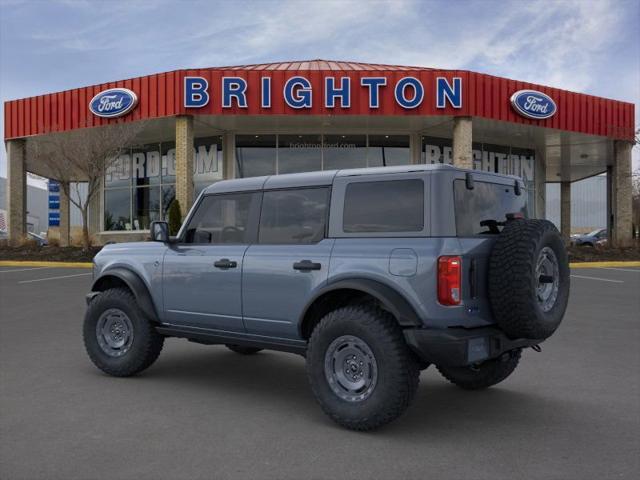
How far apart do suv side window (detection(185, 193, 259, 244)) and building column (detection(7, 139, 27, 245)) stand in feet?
76.1

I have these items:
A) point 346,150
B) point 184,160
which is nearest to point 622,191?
point 346,150

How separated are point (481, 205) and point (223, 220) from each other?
232 centimetres

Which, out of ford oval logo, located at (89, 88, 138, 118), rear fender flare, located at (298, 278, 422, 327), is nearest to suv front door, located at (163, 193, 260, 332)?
rear fender flare, located at (298, 278, 422, 327)

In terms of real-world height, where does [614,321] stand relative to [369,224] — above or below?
below

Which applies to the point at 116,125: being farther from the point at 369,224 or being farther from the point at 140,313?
the point at 369,224

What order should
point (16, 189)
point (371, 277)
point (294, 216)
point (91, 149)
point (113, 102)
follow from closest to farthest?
point (371, 277), point (294, 216), point (91, 149), point (113, 102), point (16, 189)

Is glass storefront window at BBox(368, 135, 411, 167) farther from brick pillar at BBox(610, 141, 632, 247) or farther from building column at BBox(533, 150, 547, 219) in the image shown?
brick pillar at BBox(610, 141, 632, 247)

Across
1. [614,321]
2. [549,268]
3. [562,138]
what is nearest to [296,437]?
[549,268]

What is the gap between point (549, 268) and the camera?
4656 millimetres

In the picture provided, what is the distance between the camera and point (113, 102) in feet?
76.4

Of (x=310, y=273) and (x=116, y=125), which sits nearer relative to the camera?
(x=310, y=273)

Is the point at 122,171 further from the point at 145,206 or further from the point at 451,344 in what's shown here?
the point at 451,344

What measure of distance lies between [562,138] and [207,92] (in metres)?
15.4

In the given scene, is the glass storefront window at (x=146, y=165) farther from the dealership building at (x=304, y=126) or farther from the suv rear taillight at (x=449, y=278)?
the suv rear taillight at (x=449, y=278)
